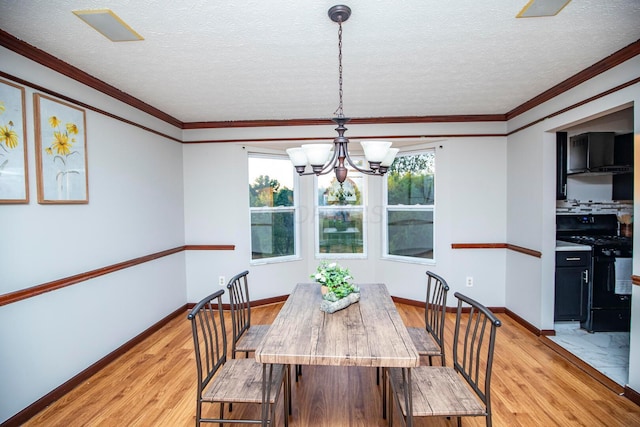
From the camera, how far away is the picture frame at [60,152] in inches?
A: 87.7

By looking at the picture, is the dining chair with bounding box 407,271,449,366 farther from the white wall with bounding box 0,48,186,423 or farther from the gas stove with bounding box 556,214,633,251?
the white wall with bounding box 0,48,186,423

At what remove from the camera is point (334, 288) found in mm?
→ 2223

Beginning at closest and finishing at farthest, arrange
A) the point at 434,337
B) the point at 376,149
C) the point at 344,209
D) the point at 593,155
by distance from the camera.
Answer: the point at 376,149
the point at 434,337
the point at 593,155
the point at 344,209

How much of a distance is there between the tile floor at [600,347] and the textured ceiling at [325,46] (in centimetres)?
238

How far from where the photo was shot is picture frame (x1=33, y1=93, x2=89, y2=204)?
87.7 inches

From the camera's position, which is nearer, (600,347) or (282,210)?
(600,347)

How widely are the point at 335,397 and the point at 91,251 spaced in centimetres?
224

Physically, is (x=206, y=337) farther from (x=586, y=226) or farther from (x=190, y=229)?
(x=586, y=226)

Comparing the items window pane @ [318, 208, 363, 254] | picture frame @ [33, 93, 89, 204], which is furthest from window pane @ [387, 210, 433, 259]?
picture frame @ [33, 93, 89, 204]

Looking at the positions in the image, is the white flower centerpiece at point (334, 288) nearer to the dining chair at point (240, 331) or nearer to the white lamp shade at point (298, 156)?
the dining chair at point (240, 331)

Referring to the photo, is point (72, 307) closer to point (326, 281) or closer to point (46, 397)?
point (46, 397)

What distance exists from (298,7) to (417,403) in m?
2.10

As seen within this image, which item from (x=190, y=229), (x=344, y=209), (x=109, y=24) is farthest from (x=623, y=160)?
(x=190, y=229)

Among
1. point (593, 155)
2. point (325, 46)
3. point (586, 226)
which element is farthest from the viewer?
point (586, 226)
